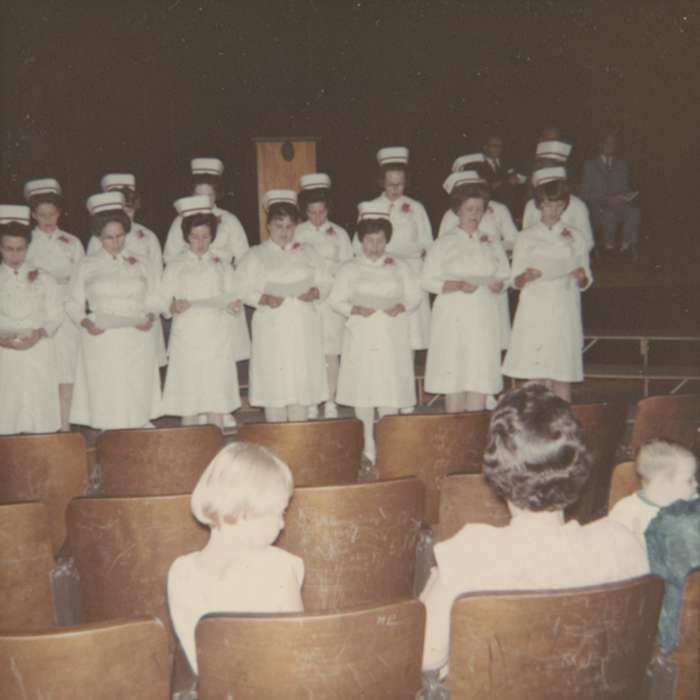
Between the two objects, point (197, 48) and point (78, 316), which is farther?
point (197, 48)

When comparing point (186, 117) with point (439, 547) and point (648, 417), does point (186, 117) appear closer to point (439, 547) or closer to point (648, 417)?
point (648, 417)

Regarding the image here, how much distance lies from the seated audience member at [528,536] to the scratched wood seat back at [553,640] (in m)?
Result: 0.10

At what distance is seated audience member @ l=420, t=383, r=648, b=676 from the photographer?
184cm

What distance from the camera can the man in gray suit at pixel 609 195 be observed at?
1033cm

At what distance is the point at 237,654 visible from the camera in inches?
65.4

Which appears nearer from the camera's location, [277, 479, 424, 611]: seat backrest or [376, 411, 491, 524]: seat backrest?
[277, 479, 424, 611]: seat backrest

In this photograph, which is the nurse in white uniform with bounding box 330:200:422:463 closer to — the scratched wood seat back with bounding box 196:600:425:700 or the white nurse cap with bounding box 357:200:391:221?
the white nurse cap with bounding box 357:200:391:221

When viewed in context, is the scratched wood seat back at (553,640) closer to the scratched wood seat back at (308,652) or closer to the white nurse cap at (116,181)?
the scratched wood seat back at (308,652)

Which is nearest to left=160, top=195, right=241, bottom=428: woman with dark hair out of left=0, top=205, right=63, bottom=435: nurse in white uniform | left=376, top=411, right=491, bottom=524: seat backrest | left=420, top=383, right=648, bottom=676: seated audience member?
left=0, top=205, right=63, bottom=435: nurse in white uniform

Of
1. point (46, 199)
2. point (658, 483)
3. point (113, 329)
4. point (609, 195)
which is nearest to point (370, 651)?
point (658, 483)

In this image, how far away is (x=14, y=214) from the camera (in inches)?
218

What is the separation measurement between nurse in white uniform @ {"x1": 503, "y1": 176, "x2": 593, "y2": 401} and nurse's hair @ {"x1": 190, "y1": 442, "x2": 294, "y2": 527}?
13.4 feet

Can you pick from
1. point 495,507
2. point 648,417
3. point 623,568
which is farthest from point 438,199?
point 623,568

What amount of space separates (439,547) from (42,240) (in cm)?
516
